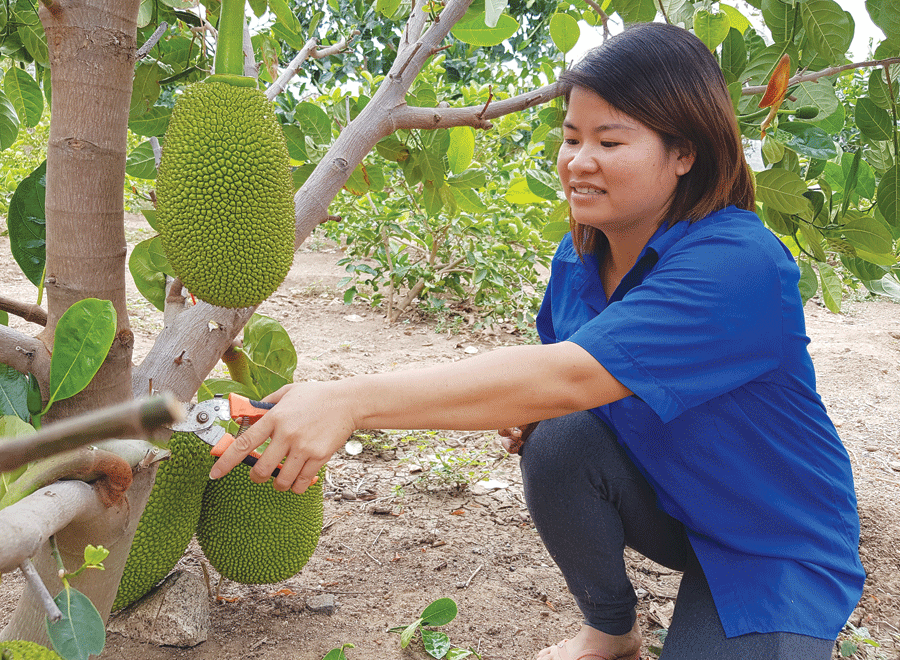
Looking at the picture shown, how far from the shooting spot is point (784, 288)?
919mm

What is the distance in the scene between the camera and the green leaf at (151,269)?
1.05 m

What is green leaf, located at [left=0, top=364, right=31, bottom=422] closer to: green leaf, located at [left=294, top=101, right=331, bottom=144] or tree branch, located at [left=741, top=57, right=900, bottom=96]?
green leaf, located at [left=294, top=101, right=331, bottom=144]

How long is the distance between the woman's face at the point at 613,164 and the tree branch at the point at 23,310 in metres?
0.71

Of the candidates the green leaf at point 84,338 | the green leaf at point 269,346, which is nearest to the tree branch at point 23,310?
the green leaf at point 84,338

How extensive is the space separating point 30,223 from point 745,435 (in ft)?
3.32

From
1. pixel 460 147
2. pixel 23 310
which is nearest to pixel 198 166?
pixel 23 310

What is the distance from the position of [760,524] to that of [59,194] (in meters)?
1.00

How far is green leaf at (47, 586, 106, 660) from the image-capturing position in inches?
21.6

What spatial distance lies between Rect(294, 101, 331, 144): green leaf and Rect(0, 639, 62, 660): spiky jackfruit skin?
0.96m

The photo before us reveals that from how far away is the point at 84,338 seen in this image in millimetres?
703

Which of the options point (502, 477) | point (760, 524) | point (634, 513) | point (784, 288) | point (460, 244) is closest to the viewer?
point (784, 288)

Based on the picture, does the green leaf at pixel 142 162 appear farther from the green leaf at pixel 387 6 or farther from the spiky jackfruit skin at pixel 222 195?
the green leaf at pixel 387 6

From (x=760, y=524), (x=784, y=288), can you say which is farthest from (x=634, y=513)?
(x=784, y=288)

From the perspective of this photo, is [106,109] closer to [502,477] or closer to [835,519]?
[835,519]
